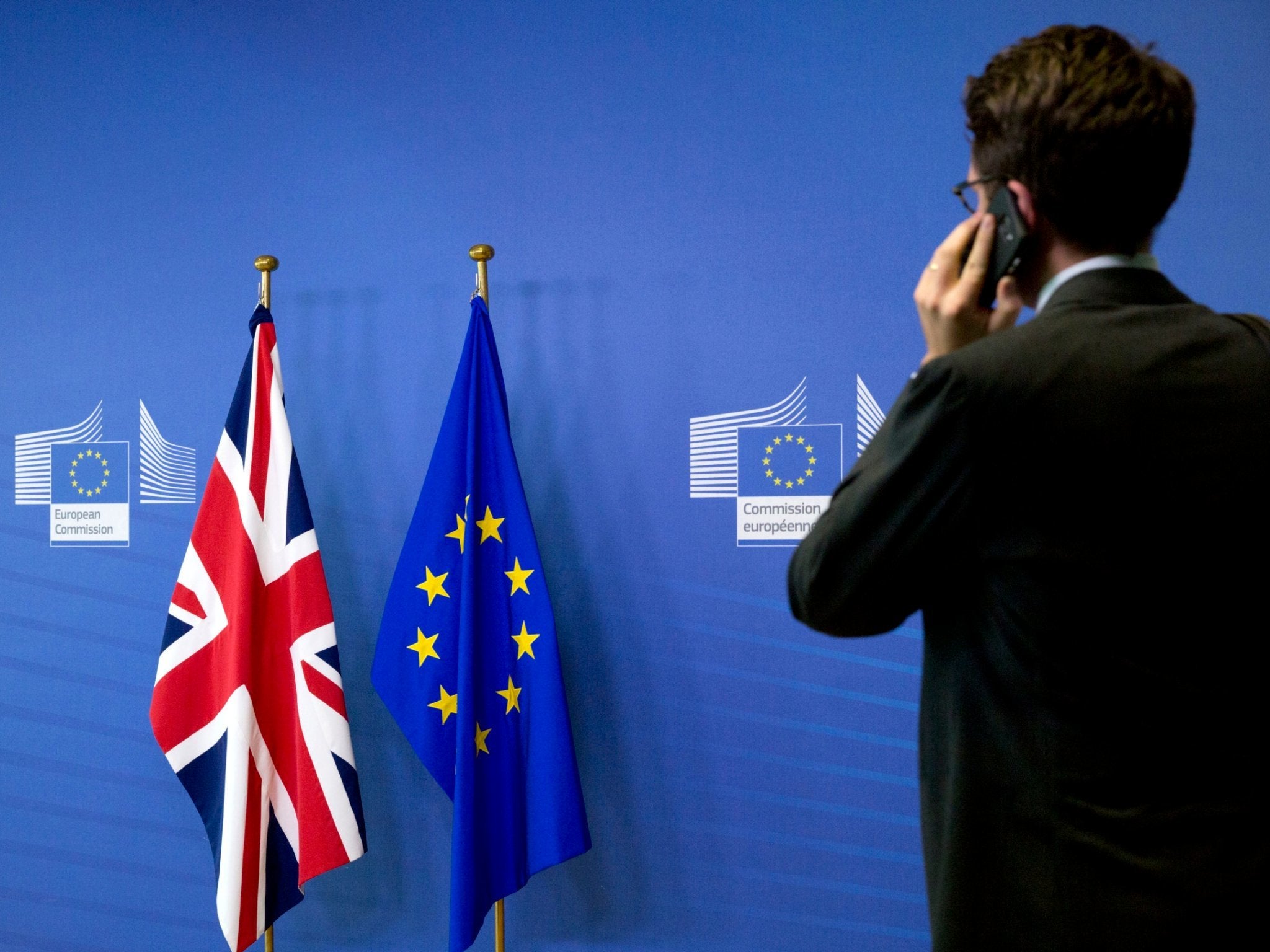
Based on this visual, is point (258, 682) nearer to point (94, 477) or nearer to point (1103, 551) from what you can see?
point (94, 477)

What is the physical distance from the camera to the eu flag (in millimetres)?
1898

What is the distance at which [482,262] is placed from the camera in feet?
6.70

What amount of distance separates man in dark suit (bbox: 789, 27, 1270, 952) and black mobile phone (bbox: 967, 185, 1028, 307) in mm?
40

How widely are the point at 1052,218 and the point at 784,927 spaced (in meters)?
1.73

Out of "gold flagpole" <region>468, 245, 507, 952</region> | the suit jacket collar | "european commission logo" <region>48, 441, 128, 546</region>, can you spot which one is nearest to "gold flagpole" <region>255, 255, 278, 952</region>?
"gold flagpole" <region>468, 245, 507, 952</region>

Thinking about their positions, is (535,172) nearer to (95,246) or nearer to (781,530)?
(781,530)

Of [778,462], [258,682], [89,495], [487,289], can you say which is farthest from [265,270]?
[778,462]

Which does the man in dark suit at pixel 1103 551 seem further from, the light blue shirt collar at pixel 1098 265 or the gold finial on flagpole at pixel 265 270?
the gold finial on flagpole at pixel 265 270

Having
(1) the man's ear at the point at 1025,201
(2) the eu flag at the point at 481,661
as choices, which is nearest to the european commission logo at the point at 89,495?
(2) the eu flag at the point at 481,661

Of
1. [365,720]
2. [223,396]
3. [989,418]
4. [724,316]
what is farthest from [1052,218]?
[223,396]

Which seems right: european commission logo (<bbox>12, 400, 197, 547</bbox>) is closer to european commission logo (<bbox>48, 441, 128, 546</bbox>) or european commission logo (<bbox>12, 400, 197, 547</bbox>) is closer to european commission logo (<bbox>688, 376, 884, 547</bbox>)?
european commission logo (<bbox>48, 441, 128, 546</bbox>)

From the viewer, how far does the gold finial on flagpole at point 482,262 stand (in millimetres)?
2014

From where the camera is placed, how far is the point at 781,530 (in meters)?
2.09

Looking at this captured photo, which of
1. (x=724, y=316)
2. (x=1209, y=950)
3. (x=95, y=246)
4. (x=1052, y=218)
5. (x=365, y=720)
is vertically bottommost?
(x=365, y=720)
